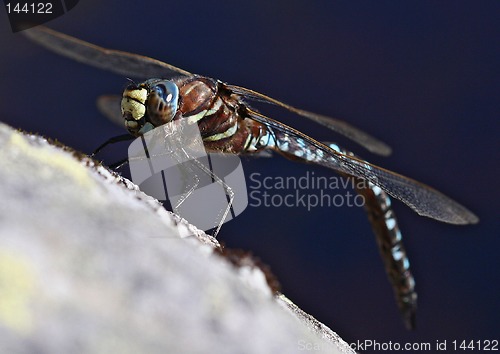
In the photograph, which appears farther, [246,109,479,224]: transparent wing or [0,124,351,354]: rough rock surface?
[246,109,479,224]: transparent wing

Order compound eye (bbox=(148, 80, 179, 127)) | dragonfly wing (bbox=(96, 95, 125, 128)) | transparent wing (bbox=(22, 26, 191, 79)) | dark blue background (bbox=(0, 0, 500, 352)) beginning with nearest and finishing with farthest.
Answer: compound eye (bbox=(148, 80, 179, 127)) → transparent wing (bbox=(22, 26, 191, 79)) → dragonfly wing (bbox=(96, 95, 125, 128)) → dark blue background (bbox=(0, 0, 500, 352))

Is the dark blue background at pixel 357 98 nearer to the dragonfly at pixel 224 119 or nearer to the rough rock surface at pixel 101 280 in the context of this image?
the dragonfly at pixel 224 119

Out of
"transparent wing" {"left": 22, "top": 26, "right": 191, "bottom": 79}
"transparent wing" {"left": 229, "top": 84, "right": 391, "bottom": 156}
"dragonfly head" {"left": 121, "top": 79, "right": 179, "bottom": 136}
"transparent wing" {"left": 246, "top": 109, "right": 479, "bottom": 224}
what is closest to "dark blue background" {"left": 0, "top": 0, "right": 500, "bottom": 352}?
"transparent wing" {"left": 229, "top": 84, "right": 391, "bottom": 156}

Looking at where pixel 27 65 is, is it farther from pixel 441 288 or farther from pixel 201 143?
pixel 441 288

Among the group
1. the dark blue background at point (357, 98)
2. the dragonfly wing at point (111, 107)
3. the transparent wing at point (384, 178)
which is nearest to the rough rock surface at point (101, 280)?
the transparent wing at point (384, 178)

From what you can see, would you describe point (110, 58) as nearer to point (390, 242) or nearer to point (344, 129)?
point (344, 129)

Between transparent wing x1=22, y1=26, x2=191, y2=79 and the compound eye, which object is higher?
the compound eye

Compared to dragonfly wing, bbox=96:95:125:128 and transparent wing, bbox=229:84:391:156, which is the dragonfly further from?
dragonfly wing, bbox=96:95:125:128
